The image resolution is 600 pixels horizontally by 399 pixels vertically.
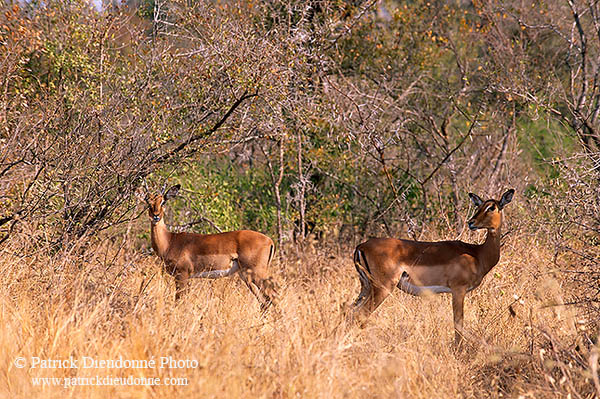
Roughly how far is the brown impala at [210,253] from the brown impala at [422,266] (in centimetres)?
170

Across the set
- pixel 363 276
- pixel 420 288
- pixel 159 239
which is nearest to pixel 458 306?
pixel 420 288

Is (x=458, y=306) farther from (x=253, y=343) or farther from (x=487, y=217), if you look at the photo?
(x=253, y=343)

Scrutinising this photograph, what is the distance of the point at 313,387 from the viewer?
14.8 ft

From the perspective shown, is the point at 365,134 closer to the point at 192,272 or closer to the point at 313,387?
the point at 192,272

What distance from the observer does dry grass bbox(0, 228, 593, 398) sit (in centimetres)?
459

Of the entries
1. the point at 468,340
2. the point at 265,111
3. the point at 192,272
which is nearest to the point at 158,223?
the point at 192,272

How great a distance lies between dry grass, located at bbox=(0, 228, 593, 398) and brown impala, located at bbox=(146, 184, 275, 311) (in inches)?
46.6

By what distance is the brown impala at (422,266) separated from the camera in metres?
7.07

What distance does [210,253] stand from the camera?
8.52 metres

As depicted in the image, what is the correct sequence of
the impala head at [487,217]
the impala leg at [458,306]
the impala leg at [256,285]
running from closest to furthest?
the impala leg at [458,306] < the impala head at [487,217] < the impala leg at [256,285]

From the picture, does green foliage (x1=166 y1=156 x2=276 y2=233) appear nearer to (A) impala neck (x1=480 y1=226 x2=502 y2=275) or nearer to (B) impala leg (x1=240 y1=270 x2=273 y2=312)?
(B) impala leg (x1=240 y1=270 x2=273 y2=312)

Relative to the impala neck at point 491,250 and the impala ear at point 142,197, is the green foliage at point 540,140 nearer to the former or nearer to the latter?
the impala neck at point 491,250

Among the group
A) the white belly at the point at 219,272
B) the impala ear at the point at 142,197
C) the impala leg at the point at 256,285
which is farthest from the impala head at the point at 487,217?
the impala ear at the point at 142,197

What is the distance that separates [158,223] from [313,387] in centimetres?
455
